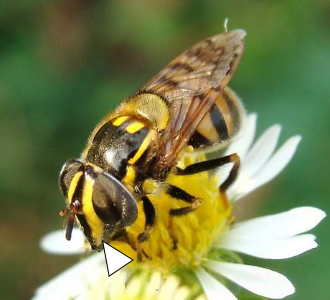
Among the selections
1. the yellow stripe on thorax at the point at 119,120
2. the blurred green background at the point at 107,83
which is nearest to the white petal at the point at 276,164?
the yellow stripe on thorax at the point at 119,120

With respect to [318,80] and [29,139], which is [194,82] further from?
[29,139]

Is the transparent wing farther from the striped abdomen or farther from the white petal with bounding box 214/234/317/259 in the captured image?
the white petal with bounding box 214/234/317/259

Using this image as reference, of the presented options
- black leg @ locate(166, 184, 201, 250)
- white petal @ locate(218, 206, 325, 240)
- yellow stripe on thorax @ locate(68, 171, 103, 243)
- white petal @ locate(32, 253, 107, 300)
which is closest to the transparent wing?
black leg @ locate(166, 184, 201, 250)

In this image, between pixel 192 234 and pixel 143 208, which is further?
pixel 192 234

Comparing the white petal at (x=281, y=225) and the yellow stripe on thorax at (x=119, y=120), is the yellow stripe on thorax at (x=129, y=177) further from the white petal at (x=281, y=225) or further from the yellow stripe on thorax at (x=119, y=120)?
the white petal at (x=281, y=225)

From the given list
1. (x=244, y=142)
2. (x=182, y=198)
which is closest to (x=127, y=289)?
(x=182, y=198)

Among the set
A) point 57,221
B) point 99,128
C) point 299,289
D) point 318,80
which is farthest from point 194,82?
point 57,221
